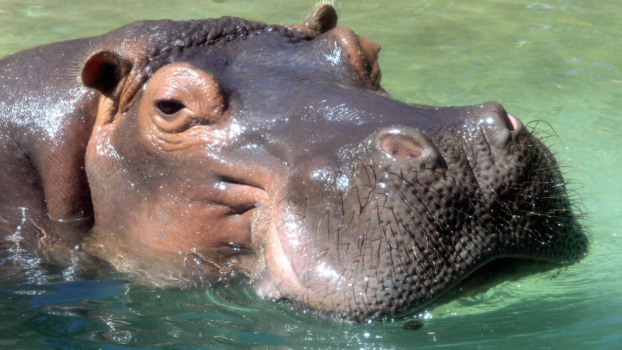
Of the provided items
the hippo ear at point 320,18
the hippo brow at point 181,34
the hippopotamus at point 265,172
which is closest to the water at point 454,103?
the hippopotamus at point 265,172

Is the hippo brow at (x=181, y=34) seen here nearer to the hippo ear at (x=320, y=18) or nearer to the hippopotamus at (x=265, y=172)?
the hippopotamus at (x=265, y=172)

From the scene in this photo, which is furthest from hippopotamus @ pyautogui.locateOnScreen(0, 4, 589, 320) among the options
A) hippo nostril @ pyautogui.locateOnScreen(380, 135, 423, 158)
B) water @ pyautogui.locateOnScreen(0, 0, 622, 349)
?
water @ pyautogui.locateOnScreen(0, 0, 622, 349)

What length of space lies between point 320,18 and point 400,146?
6.74 ft

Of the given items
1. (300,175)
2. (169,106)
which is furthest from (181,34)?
(300,175)

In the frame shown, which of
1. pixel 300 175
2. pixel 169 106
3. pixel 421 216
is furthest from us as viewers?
pixel 169 106

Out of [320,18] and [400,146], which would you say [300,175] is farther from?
[320,18]

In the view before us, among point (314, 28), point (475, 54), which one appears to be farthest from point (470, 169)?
point (475, 54)

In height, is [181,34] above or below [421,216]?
above

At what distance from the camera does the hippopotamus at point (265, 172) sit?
11.3ft

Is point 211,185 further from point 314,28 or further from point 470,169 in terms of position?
point 314,28

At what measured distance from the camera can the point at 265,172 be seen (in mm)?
3904

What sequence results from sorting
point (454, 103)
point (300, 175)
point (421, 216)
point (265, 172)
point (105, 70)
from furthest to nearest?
point (454, 103)
point (105, 70)
point (265, 172)
point (300, 175)
point (421, 216)

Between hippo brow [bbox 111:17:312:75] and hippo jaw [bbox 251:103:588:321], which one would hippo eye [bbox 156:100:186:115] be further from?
hippo jaw [bbox 251:103:588:321]

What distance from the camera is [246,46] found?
454cm
